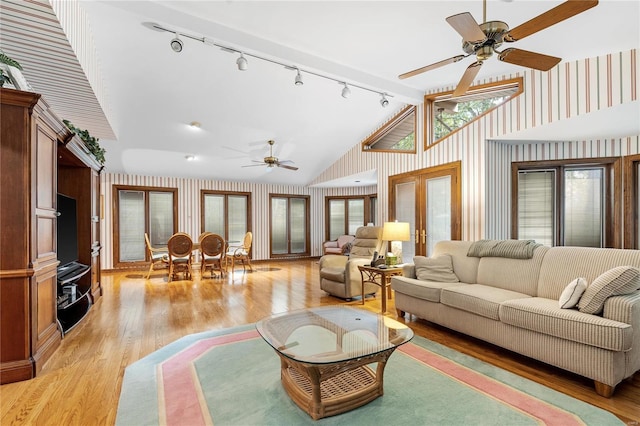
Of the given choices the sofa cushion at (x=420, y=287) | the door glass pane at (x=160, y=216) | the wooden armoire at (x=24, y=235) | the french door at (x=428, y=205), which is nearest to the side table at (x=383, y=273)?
the sofa cushion at (x=420, y=287)

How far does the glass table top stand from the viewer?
1988 mm

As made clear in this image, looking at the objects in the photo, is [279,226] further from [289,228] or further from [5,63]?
[5,63]

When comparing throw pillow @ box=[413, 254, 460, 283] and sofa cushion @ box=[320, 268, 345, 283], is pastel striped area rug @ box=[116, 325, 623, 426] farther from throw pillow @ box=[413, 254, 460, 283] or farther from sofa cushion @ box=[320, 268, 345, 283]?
sofa cushion @ box=[320, 268, 345, 283]

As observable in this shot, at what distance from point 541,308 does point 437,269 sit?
1.31 m

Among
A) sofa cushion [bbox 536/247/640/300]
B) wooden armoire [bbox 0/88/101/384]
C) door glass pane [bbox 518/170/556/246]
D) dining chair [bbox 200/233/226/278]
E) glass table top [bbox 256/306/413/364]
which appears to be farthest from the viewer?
dining chair [bbox 200/233/226/278]

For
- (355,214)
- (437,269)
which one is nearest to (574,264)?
(437,269)

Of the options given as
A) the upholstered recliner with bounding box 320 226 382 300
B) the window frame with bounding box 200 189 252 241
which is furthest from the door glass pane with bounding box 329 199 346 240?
the upholstered recliner with bounding box 320 226 382 300

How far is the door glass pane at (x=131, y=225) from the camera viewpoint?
767cm

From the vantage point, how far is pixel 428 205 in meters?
Answer: 5.56

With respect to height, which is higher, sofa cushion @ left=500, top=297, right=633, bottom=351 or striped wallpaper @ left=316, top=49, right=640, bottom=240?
striped wallpaper @ left=316, top=49, right=640, bottom=240

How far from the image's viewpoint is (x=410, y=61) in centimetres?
→ 404

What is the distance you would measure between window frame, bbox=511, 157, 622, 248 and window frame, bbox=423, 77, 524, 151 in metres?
1.08

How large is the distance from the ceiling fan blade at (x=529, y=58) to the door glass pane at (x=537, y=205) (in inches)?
106

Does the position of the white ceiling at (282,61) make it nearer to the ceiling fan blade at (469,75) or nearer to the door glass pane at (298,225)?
the ceiling fan blade at (469,75)
